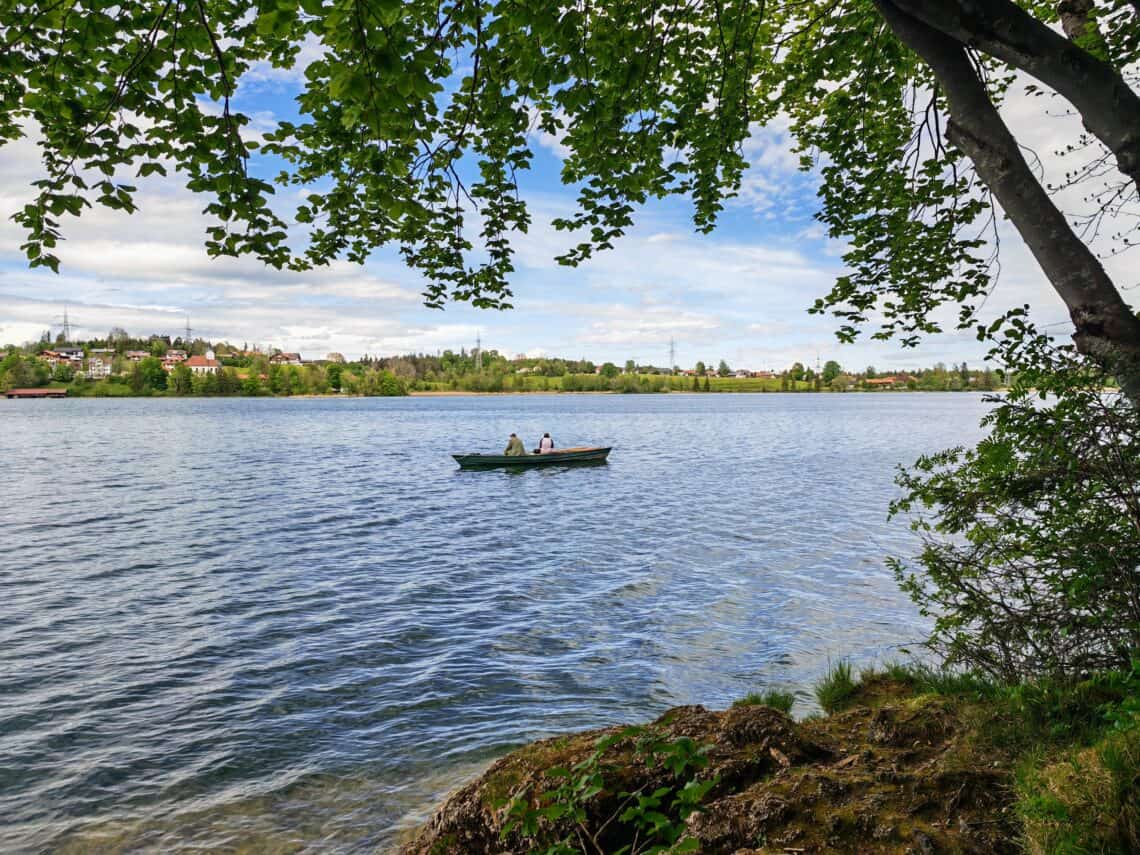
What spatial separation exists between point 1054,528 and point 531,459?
30074 millimetres

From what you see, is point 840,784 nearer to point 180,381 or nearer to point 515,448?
point 515,448

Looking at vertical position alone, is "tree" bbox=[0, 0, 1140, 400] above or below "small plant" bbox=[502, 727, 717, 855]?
above

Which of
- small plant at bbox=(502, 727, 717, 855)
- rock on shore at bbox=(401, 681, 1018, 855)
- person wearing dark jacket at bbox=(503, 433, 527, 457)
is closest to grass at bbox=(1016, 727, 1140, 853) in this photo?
rock on shore at bbox=(401, 681, 1018, 855)

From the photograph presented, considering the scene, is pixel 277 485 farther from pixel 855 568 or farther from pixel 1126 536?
pixel 1126 536

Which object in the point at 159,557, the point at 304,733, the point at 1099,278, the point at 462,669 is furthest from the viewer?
the point at 159,557

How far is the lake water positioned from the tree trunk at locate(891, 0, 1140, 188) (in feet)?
7.21

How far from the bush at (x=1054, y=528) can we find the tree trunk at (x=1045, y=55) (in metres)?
1.70

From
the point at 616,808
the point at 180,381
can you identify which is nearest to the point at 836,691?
the point at 616,808

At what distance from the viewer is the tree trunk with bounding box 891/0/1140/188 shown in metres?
4.15

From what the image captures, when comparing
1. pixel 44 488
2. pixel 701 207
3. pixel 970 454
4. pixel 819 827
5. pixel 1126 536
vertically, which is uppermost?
pixel 701 207

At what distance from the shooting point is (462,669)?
10266mm

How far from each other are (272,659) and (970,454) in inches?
416

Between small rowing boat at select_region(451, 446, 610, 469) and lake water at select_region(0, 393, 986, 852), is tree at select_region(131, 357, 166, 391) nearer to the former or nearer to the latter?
lake water at select_region(0, 393, 986, 852)

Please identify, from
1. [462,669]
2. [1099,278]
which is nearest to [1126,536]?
[1099,278]
